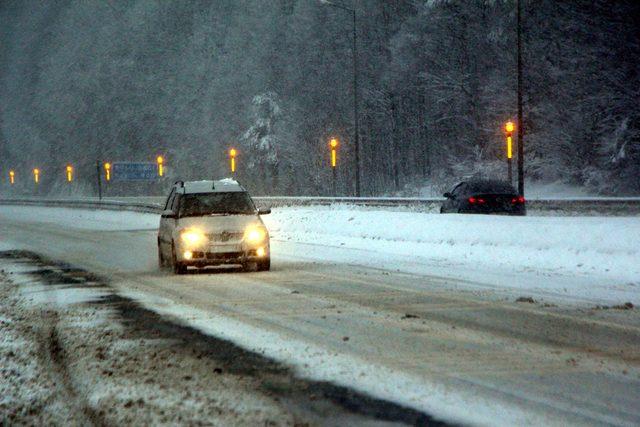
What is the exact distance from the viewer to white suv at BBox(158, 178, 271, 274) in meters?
17.1

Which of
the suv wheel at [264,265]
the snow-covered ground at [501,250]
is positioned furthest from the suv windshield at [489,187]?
the suv wheel at [264,265]

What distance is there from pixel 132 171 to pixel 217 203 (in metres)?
60.4

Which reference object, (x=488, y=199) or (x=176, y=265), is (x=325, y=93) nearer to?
(x=488, y=199)

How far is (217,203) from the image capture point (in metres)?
18.7

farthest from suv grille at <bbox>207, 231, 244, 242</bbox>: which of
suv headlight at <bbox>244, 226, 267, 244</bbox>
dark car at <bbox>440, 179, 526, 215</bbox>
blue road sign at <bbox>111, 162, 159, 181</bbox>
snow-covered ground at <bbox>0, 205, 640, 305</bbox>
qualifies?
blue road sign at <bbox>111, 162, 159, 181</bbox>

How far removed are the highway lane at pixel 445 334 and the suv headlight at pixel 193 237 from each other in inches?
25.1

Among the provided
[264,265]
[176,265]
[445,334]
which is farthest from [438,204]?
[445,334]

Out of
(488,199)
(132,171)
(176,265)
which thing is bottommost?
(176,265)

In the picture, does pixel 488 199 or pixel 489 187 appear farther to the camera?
pixel 489 187

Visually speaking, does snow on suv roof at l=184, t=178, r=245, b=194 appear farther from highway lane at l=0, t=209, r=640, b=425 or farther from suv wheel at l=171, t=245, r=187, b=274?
highway lane at l=0, t=209, r=640, b=425

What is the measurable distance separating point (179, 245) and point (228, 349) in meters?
8.44

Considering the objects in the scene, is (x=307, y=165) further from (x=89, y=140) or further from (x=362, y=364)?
(x=362, y=364)

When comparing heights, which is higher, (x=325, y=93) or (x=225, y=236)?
(x=325, y=93)

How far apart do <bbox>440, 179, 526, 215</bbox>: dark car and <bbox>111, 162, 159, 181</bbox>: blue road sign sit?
51.2 meters
